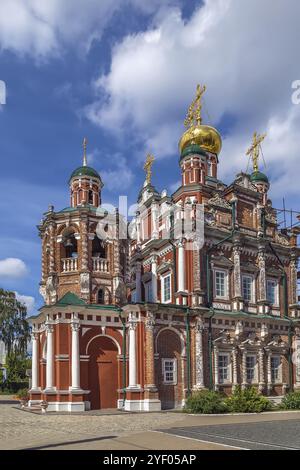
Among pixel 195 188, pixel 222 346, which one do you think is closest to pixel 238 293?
pixel 222 346

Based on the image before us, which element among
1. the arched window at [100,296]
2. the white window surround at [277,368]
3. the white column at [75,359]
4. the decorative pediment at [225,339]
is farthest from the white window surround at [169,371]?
the white window surround at [277,368]

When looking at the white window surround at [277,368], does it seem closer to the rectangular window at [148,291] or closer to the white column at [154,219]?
the rectangular window at [148,291]

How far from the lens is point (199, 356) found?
2778 cm

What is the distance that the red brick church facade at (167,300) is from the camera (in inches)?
1030

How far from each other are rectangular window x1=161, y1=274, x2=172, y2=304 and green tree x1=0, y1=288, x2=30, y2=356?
22594 mm

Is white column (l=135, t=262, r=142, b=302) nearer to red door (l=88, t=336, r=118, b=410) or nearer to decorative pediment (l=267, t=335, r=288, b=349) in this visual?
red door (l=88, t=336, r=118, b=410)

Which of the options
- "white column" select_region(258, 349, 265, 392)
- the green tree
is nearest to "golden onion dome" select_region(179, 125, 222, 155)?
"white column" select_region(258, 349, 265, 392)

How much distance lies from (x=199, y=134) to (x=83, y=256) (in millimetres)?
13280

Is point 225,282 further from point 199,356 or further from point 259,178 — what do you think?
point 259,178

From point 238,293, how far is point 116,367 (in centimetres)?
818

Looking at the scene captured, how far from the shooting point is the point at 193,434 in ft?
49.7

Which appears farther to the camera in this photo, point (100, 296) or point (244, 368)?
point (100, 296)

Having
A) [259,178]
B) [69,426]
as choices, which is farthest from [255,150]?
[69,426]
